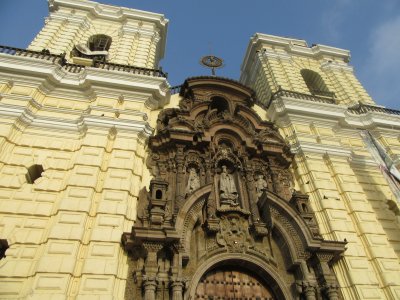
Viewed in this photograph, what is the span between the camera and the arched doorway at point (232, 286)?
8750 millimetres

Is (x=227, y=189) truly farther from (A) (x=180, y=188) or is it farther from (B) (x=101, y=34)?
(B) (x=101, y=34)

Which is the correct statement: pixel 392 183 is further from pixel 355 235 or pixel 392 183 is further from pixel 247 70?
pixel 247 70

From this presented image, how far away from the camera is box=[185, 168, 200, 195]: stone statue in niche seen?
10.8 metres

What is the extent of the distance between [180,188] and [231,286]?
3.24 metres

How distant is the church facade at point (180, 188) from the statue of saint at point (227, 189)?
0.25 feet

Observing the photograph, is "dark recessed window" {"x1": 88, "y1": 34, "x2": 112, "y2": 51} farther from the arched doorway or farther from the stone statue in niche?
the arched doorway

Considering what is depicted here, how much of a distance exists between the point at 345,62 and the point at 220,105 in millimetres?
11655

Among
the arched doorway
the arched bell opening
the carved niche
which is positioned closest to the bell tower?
the carved niche

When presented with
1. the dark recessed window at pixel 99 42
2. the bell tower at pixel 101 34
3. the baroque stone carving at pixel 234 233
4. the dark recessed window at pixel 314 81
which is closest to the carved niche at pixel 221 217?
the baroque stone carving at pixel 234 233

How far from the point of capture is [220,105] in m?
14.0


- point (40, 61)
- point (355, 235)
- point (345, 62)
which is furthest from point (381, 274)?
point (345, 62)

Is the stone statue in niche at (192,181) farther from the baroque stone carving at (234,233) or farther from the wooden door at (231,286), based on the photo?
the wooden door at (231,286)

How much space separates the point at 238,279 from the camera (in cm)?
919

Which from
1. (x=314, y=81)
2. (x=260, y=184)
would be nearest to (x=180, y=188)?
(x=260, y=184)
